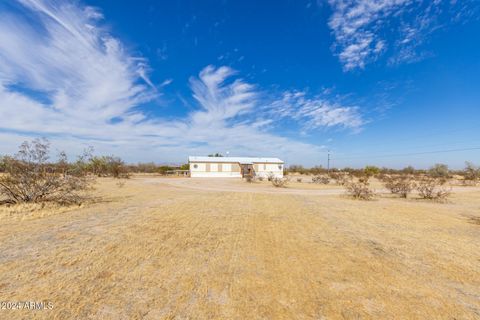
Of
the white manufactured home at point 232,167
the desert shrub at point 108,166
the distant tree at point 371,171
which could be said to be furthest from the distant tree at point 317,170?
the desert shrub at point 108,166

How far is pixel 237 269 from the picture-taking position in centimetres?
389

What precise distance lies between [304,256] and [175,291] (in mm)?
2810

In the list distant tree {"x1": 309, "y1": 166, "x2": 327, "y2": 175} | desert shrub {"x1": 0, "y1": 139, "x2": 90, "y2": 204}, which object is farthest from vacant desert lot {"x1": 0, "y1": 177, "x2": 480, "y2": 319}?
distant tree {"x1": 309, "y1": 166, "x2": 327, "y2": 175}

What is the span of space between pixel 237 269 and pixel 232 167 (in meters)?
36.3

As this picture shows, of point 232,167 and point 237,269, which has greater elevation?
point 232,167

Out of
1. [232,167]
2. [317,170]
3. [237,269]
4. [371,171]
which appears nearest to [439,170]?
[371,171]

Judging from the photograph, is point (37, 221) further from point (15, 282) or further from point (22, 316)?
point (22, 316)

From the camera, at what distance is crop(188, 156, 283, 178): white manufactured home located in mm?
37625

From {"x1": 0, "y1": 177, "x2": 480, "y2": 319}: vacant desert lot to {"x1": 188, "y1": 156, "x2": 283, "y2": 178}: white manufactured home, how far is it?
3026 centimetres

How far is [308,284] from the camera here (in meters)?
3.38

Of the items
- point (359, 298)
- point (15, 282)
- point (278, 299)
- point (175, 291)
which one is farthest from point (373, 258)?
point (15, 282)

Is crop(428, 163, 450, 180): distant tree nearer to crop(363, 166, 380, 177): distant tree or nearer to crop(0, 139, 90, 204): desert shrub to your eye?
Result: crop(363, 166, 380, 177): distant tree

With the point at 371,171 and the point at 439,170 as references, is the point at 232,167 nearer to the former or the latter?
the point at 371,171

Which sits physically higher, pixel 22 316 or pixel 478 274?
pixel 22 316
